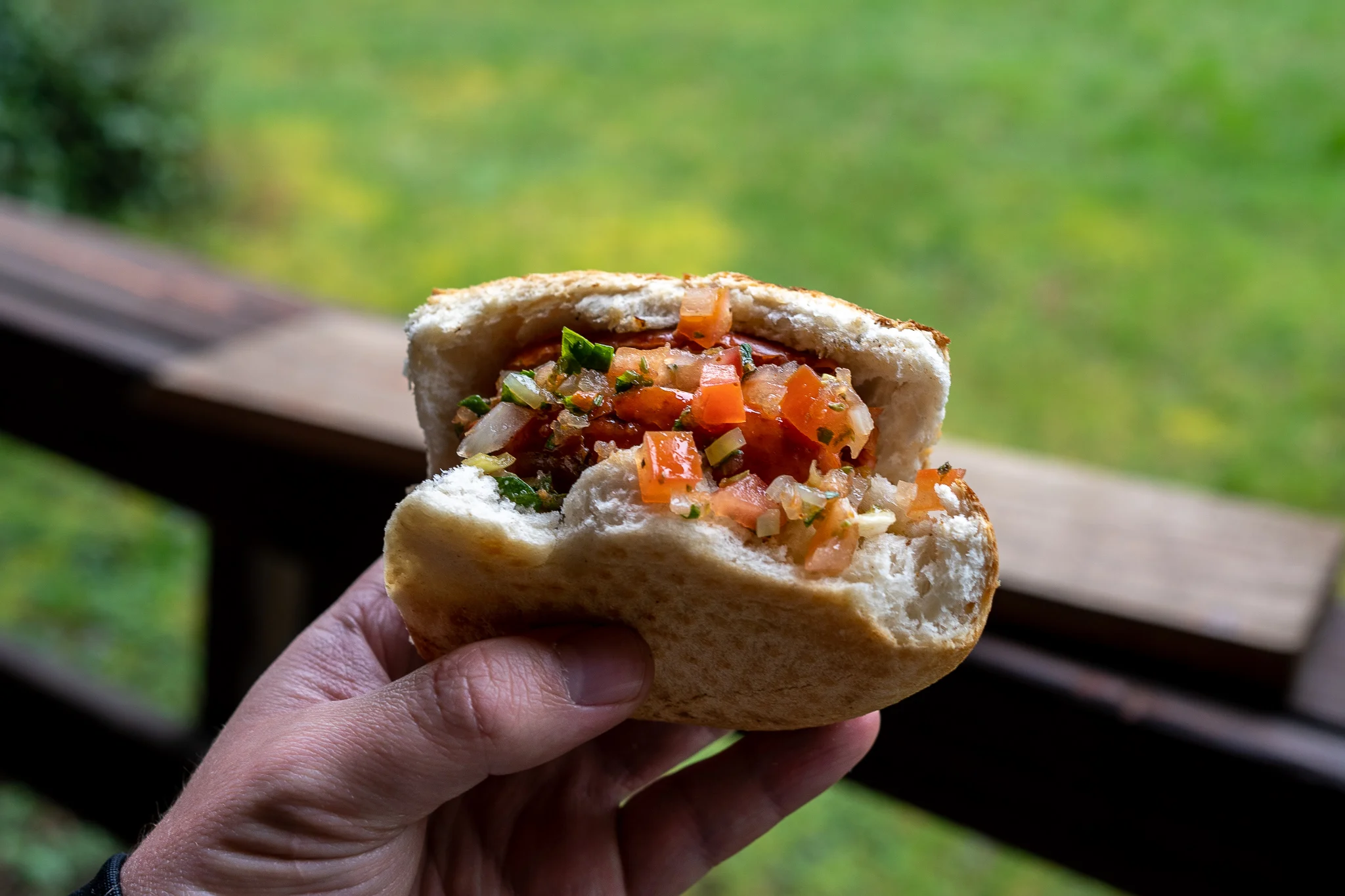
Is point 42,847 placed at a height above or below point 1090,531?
below

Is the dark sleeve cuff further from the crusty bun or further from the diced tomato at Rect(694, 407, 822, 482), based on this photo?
the diced tomato at Rect(694, 407, 822, 482)

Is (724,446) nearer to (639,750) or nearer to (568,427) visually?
(568,427)

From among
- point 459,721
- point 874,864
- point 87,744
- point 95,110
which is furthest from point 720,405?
point 95,110

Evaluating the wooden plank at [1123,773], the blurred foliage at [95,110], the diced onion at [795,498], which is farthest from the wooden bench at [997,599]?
the blurred foliage at [95,110]

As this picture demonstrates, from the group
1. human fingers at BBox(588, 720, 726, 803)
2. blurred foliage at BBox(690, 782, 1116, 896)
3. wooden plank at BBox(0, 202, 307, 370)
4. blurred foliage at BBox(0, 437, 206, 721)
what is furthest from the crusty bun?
blurred foliage at BBox(0, 437, 206, 721)

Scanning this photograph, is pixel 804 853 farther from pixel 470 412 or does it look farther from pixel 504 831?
pixel 470 412
